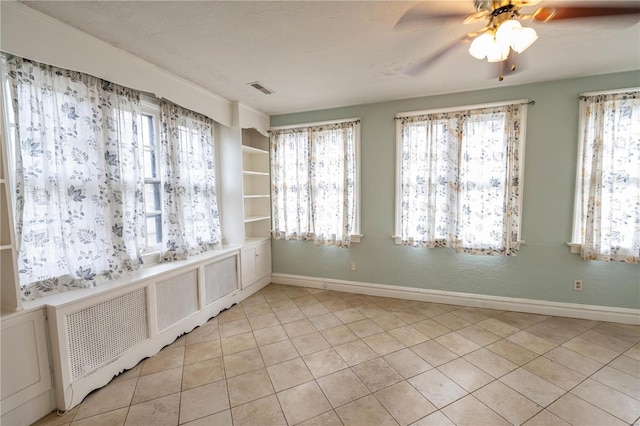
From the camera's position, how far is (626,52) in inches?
89.4

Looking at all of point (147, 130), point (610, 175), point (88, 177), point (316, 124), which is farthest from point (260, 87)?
point (610, 175)

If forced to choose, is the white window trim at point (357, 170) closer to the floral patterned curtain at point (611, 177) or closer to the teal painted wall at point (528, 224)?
the teal painted wall at point (528, 224)

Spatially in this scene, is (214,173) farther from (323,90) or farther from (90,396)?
(90,396)


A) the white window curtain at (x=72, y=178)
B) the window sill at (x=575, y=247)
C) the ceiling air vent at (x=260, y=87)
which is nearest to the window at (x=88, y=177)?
the white window curtain at (x=72, y=178)

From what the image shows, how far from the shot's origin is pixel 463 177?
3.08m

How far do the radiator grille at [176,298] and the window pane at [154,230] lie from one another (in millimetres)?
479

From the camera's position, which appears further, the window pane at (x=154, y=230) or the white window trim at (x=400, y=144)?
the white window trim at (x=400, y=144)

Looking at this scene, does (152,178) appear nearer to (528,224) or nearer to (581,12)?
(581,12)

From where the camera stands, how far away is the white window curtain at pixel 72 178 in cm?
173

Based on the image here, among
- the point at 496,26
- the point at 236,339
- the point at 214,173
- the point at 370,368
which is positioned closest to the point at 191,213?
the point at 214,173

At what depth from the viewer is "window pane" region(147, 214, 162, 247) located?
268 cm

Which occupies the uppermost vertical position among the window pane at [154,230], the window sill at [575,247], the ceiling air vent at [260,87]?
the ceiling air vent at [260,87]

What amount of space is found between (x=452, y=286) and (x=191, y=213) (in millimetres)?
3206

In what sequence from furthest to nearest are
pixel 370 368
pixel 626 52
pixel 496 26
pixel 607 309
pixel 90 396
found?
1. pixel 607 309
2. pixel 626 52
3. pixel 370 368
4. pixel 90 396
5. pixel 496 26
